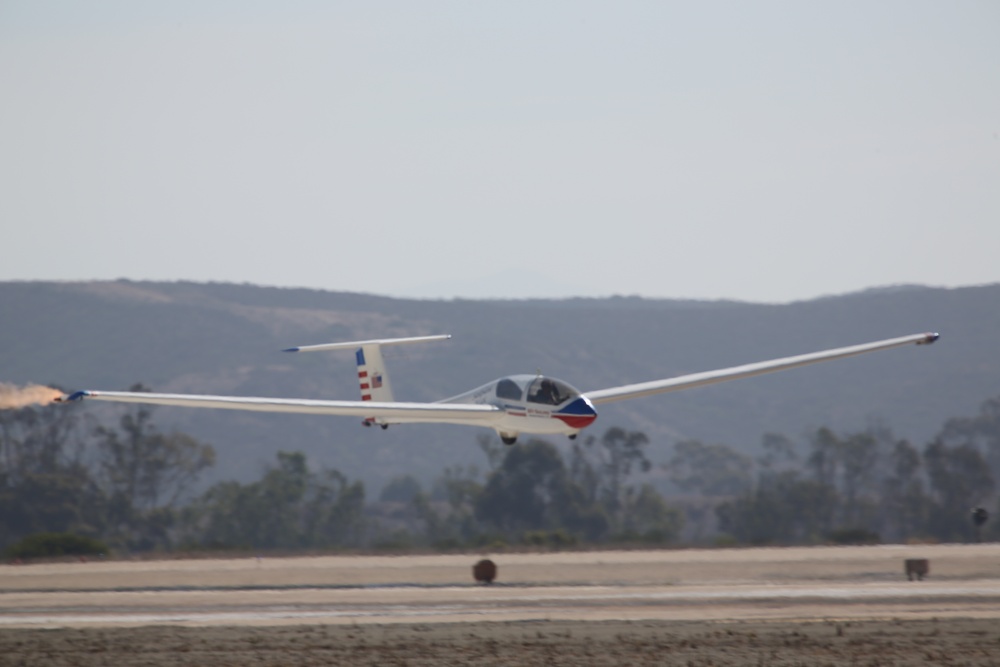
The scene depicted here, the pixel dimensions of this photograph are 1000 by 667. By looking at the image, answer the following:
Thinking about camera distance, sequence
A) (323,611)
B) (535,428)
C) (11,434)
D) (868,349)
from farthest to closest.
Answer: (11,434) < (868,349) < (535,428) < (323,611)

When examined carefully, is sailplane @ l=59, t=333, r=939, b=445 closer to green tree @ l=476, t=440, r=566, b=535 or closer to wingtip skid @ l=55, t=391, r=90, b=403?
wingtip skid @ l=55, t=391, r=90, b=403

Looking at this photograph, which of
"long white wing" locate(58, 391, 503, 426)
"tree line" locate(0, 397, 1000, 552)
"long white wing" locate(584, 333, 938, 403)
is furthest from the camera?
"tree line" locate(0, 397, 1000, 552)

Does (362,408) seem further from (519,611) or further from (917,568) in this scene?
(917,568)

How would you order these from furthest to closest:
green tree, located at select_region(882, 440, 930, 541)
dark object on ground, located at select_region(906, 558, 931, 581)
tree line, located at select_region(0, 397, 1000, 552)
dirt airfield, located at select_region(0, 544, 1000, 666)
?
green tree, located at select_region(882, 440, 930, 541) < tree line, located at select_region(0, 397, 1000, 552) < dark object on ground, located at select_region(906, 558, 931, 581) < dirt airfield, located at select_region(0, 544, 1000, 666)

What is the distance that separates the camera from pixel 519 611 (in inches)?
1258

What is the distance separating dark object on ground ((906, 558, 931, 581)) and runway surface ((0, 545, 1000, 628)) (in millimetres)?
444

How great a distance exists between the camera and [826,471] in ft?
419

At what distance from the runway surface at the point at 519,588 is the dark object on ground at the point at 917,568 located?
444 mm

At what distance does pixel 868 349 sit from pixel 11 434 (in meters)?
82.2

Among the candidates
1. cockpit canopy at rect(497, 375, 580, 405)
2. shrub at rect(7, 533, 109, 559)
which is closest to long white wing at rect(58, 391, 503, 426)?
cockpit canopy at rect(497, 375, 580, 405)

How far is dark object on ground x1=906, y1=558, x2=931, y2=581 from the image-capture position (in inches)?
1558

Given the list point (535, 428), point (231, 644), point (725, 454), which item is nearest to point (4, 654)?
point (231, 644)

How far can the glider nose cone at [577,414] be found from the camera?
3506 centimetres

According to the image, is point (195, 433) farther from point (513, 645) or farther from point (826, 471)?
point (513, 645)
